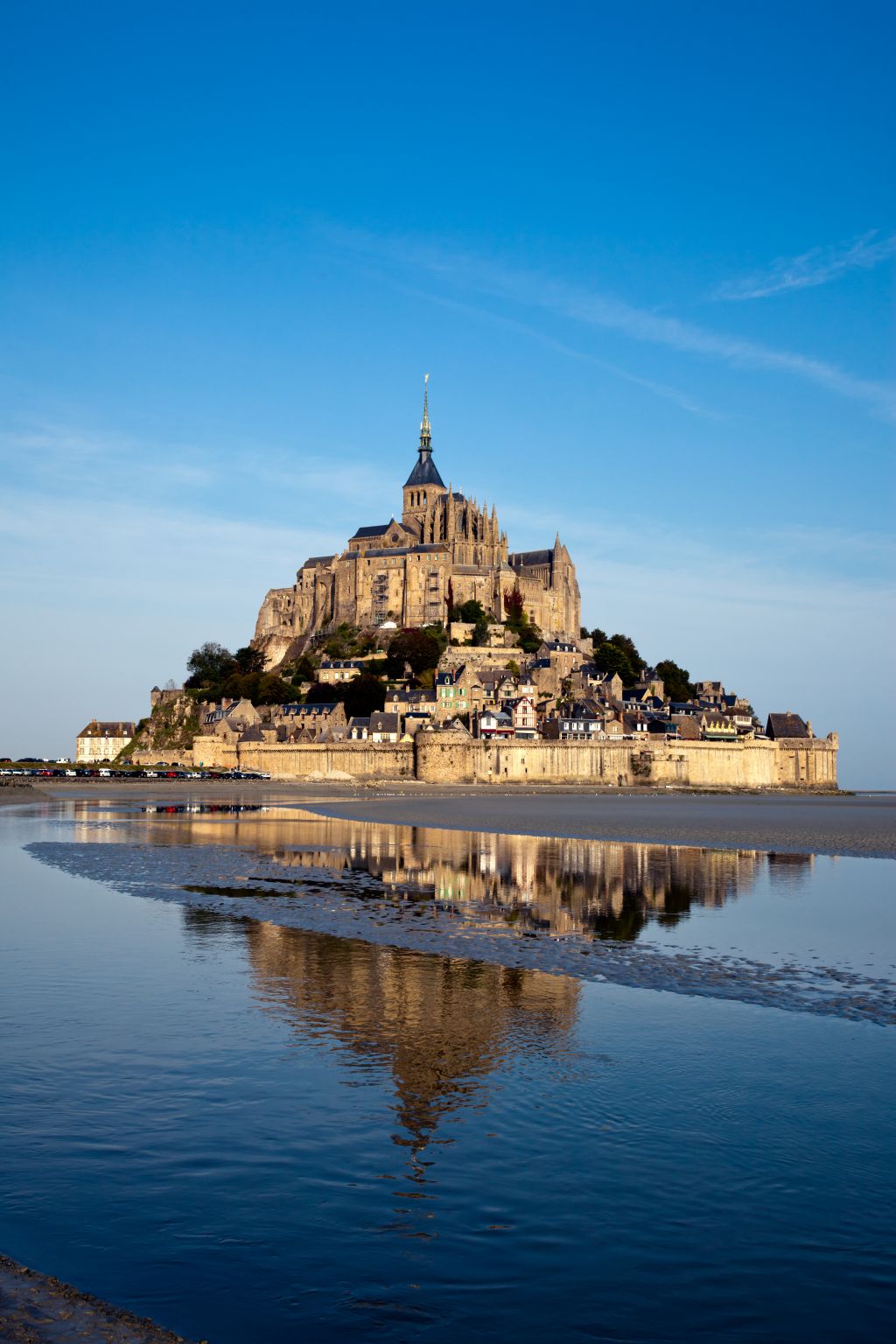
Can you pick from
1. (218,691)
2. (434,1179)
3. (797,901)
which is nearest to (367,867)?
(797,901)

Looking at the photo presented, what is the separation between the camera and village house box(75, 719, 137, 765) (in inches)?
4688

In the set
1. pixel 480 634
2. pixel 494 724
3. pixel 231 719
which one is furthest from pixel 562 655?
pixel 231 719

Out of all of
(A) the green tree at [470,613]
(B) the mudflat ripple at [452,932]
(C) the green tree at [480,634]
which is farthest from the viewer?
(A) the green tree at [470,613]

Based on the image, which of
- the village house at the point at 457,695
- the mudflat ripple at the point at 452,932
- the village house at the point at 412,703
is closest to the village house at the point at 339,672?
the village house at the point at 412,703

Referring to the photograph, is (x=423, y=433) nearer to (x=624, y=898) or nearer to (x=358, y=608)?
(x=358, y=608)

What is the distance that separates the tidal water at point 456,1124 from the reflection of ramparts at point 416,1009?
49mm

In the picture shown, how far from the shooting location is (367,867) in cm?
2636

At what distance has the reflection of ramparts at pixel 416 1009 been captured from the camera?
376 inches

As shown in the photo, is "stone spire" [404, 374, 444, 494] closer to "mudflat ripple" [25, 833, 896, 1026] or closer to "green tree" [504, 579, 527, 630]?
"green tree" [504, 579, 527, 630]

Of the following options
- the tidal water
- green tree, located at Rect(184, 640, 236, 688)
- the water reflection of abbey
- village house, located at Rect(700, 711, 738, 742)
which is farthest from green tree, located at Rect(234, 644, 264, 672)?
the tidal water

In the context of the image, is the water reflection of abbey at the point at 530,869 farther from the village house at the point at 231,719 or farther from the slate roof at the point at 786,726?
the slate roof at the point at 786,726

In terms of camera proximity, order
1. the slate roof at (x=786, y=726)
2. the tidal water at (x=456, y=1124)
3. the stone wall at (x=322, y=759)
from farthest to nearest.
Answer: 1. the slate roof at (x=786, y=726)
2. the stone wall at (x=322, y=759)
3. the tidal water at (x=456, y=1124)

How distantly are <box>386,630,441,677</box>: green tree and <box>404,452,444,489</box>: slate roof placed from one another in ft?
82.5

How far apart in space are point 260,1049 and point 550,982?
4141 millimetres
